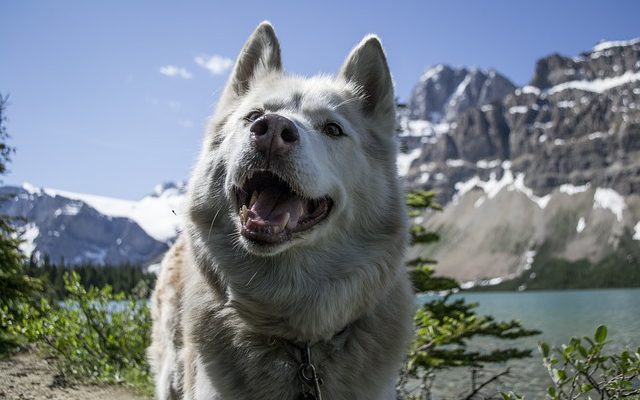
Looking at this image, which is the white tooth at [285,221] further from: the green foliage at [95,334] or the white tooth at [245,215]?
the green foliage at [95,334]

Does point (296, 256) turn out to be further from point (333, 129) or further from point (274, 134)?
point (333, 129)

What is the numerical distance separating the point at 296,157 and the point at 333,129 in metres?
0.91

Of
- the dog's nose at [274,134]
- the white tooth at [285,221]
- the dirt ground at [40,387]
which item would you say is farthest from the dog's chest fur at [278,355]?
the dirt ground at [40,387]

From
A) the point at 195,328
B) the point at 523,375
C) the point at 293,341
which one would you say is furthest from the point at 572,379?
the point at 523,375

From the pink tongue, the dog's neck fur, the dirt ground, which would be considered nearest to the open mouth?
the pink tongue

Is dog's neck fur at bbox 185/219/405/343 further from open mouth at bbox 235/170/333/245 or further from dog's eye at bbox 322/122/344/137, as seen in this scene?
dog's eye at bbox 322/122/344/137

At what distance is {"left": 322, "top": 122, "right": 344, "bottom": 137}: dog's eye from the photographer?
4.79 m

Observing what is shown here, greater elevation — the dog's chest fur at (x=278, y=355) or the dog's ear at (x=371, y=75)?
the dog's ear at (x=371, y=75)

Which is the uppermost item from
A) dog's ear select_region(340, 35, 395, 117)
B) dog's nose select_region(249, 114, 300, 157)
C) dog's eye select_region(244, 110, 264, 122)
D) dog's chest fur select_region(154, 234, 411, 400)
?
dog's ear select_region(340, 35, 395, 117)

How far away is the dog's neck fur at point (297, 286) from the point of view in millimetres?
4305

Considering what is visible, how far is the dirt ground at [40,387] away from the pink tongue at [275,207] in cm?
457

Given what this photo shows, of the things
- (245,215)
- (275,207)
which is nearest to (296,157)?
(275,207)

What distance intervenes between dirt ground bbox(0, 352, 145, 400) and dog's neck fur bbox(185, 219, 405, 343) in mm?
3895

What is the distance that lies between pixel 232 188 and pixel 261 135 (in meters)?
0.62
